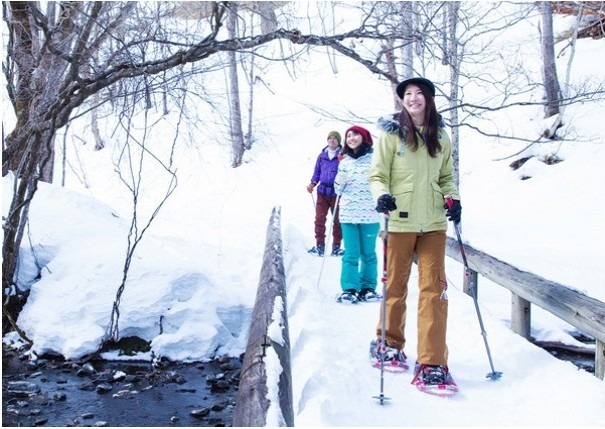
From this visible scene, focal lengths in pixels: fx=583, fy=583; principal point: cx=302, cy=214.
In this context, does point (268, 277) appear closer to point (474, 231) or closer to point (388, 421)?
point (388, 421)

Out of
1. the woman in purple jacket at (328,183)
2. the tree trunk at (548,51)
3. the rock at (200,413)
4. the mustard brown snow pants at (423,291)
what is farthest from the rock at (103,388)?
the tree trunk at (548,51)

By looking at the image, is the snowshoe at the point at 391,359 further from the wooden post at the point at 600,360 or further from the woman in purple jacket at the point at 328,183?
the woman in purple jacket at the point at 328,183

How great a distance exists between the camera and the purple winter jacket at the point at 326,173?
9062mm

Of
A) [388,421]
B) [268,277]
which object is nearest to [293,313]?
[268,277]

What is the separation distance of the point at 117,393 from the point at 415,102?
14.4ft

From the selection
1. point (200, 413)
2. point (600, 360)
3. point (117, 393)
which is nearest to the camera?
A: point (600, 360)

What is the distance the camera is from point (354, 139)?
6.50 meters

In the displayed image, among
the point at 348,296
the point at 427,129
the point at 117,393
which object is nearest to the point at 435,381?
the point at 427,129

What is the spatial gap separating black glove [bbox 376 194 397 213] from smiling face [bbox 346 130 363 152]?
2649mm

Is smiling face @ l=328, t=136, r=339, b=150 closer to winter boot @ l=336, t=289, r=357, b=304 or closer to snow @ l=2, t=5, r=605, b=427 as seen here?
snow @ l=2, t=5, r=605, b=427

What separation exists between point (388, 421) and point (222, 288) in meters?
5.38

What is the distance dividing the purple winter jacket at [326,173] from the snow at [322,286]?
0.99 metres

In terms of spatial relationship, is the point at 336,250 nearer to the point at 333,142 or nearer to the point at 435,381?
the point at 333,142

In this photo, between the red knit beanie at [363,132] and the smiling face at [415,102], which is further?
the red knit beanie at [363,132]
